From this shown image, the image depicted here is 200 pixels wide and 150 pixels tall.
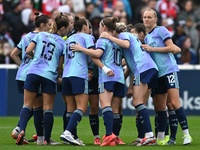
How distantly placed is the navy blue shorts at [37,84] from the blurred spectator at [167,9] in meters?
8.83

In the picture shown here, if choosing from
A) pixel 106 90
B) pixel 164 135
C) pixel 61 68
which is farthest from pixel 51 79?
pixel 164 135

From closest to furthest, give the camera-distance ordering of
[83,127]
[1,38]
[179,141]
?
[179,141] → [83,127] → [1,38]

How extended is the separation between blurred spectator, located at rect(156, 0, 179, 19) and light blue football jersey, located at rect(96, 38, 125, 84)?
8.36m

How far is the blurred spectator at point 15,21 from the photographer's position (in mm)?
14234

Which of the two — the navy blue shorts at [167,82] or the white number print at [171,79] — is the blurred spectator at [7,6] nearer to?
the navy blue shorts at [167,82]

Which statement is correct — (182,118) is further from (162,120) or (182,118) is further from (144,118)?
(144,118)

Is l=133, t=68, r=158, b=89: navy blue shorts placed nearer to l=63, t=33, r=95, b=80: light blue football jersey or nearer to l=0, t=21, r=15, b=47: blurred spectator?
l=63, t=33, r=95, b=80: light blue football jersey

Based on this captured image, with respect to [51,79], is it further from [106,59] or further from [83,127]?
[83,127]

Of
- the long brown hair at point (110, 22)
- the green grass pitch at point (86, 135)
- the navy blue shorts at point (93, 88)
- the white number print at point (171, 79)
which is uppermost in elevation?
the long brown hair at point (110, 22)

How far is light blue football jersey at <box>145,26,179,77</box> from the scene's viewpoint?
713cm

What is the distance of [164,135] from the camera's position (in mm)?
7707

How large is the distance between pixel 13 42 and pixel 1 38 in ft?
1.42

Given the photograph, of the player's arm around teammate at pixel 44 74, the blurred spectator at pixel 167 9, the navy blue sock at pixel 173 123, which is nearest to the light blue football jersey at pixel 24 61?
the player's arm around teammate at pixel 44 74

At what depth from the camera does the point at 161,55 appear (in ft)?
23.7
